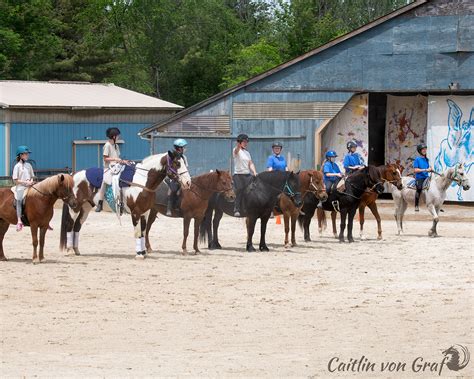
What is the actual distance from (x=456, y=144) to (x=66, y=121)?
1962cm

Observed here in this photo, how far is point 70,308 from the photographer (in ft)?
51.6

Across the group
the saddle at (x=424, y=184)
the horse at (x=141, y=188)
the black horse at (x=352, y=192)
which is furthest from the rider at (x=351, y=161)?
the horse at (x=141, y=188)

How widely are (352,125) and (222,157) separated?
412 cm

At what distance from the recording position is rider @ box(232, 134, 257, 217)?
2333 cm

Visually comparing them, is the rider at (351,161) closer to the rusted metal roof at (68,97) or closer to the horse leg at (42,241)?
the horse leg at (42,241)

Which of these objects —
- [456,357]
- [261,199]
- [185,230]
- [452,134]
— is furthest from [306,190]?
[456,357]

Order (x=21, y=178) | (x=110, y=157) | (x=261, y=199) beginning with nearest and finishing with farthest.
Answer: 1. (x=21, y=178)
2. (x=110, y=157)
3. (x=261, y=199)

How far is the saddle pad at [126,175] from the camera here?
71.6 ft

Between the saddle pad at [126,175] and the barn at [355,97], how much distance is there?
45.3ft

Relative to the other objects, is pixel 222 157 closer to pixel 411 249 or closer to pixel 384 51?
pixel 384 51

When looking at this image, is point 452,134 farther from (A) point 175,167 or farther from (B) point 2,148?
(B) point 2,148

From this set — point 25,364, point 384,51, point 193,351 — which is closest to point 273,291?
point 193,351

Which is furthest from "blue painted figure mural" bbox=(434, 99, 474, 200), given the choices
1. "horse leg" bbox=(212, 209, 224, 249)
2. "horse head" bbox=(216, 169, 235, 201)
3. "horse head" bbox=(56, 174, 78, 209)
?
"horse head" bbox=(56, 174, 78, 209)

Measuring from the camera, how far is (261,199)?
23203mm
